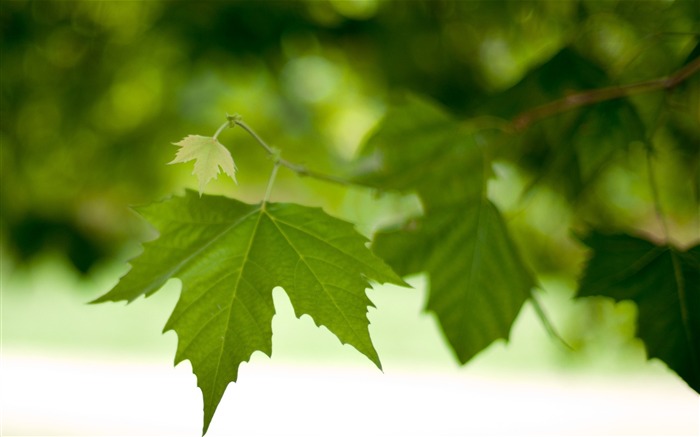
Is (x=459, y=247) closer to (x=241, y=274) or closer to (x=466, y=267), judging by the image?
(x=466, y=267)

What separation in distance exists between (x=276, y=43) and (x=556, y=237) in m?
0.84

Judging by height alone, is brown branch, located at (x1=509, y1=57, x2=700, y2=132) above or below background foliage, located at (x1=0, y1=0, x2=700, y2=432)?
below

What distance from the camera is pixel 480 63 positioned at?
1681mm

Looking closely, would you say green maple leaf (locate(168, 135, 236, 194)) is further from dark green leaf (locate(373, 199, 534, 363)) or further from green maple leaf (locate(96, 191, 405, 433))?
dark green leaf (locate(373, 199, 534, 363))

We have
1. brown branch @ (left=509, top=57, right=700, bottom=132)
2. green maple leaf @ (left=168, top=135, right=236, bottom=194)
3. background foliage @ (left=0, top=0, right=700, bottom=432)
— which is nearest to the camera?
green maple leaf @ (left=168, top=135, right=236, bottom=194)

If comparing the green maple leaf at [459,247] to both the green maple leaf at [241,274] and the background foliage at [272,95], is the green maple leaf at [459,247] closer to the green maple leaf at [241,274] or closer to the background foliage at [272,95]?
the green maple leaf at [241,274]

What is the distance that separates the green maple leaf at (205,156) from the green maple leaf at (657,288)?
312mm

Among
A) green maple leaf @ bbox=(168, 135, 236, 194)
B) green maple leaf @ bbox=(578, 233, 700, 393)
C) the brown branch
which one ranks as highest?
the brown branch

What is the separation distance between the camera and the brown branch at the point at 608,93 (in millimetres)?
583

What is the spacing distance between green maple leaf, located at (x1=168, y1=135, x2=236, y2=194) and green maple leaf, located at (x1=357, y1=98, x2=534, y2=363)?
25 centimetres

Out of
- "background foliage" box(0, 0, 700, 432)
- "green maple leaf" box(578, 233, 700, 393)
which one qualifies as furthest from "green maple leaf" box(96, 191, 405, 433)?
"background foliage" box(0, 0, 700, 432)

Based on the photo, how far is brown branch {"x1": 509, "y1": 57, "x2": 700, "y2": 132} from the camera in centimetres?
58

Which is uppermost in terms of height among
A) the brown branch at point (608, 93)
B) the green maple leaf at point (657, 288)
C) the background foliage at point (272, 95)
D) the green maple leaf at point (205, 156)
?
the background foliage at point (272, 95)

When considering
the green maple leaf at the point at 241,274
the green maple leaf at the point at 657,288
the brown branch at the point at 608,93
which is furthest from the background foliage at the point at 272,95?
the green maple leaf at the point at 241,274
